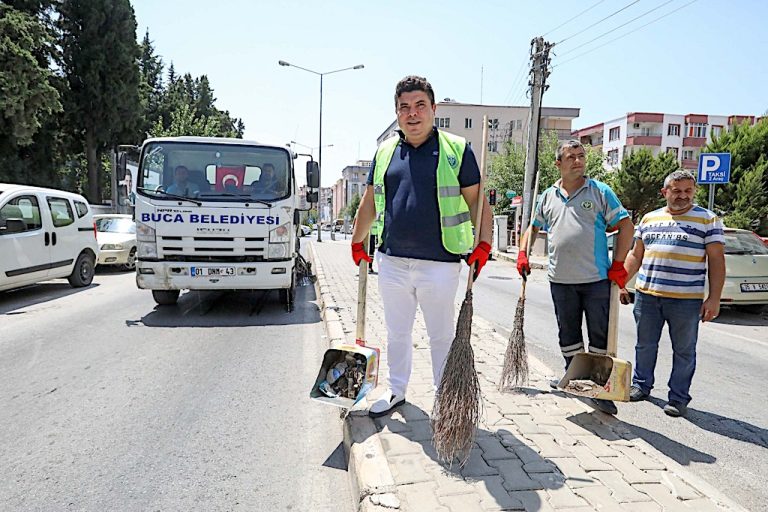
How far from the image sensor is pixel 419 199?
3201mm

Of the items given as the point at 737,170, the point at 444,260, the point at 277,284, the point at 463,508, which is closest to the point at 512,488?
the point at 463,508

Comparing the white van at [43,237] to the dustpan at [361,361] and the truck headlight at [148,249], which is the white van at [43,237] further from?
the dustpan at [361,361]

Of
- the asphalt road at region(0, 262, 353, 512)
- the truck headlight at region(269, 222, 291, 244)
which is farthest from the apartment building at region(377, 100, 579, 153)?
the asphalt road at region(0, 262, 353, 512)

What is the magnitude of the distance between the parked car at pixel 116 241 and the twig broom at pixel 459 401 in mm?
12626

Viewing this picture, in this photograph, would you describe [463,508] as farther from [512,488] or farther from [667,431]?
[667,431]

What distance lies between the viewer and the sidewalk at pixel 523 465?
2488 millimetres

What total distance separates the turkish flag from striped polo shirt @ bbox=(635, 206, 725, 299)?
5.66 m

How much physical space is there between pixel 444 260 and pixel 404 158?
0.68m

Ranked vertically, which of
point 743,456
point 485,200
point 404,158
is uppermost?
point 404,158

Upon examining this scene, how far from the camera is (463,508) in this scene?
2.40m

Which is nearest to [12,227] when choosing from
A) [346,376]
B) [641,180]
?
[346,376]

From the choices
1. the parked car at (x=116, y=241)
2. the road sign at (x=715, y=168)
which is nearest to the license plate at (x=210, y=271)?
the parked car at (x=116, y=241)

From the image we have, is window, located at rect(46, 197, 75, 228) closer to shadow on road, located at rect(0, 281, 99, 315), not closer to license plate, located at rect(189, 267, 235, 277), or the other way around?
shadow on road, located at rect(0, 281, 99, 315)

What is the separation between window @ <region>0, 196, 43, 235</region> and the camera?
8.41 meters
